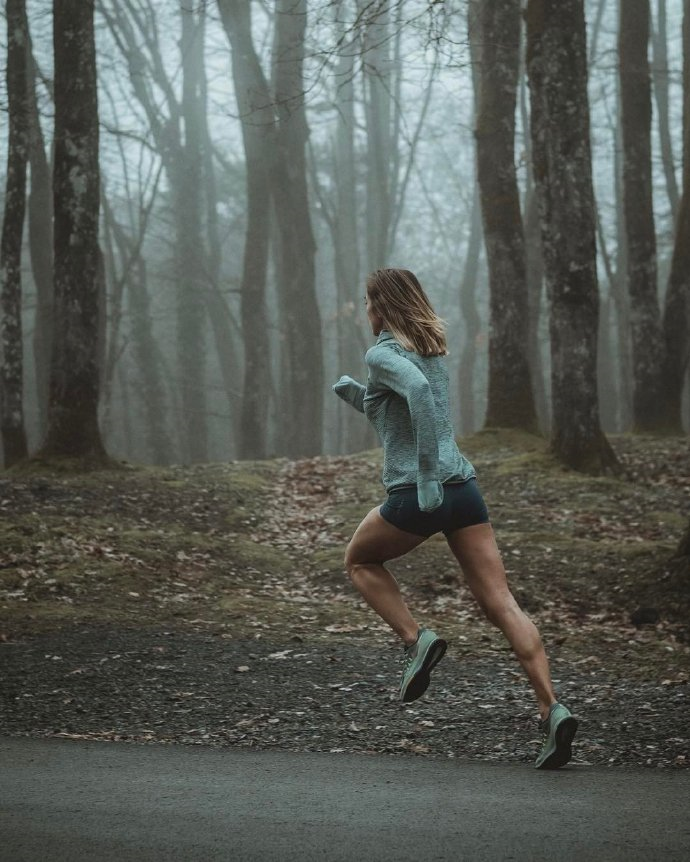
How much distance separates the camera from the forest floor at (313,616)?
19.7 feet

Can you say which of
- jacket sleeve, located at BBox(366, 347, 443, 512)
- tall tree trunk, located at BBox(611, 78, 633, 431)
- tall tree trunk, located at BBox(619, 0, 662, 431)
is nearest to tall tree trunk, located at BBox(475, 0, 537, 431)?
tall tree trunk, located at BBox(619, 0, 662, 431)

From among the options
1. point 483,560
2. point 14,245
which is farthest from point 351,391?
point 14,245

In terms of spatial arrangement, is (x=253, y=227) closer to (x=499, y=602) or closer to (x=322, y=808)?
(x=499, y=602)

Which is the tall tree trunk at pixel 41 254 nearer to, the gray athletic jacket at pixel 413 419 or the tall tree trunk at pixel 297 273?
the tall tree trunk at pixel 297 273

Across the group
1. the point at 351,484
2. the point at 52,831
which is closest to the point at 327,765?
the point at 52,831

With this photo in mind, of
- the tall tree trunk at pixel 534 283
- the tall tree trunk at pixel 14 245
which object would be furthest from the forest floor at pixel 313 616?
the tall tree trunk at pixel 534 283

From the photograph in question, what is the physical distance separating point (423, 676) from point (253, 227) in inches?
855

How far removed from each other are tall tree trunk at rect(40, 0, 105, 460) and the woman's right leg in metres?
9.81

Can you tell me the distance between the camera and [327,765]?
5.04 meters

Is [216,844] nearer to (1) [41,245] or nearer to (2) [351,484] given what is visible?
(2) [351,484]

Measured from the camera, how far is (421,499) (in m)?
4.89

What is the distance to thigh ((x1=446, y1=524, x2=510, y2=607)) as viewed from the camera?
509 cm

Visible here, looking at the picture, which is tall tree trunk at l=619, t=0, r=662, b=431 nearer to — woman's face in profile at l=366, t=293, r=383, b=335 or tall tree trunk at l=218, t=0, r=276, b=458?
tall tree trunk at l=218, t=0, r=276, b=458

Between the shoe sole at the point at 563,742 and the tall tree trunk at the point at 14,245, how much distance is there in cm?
1199
